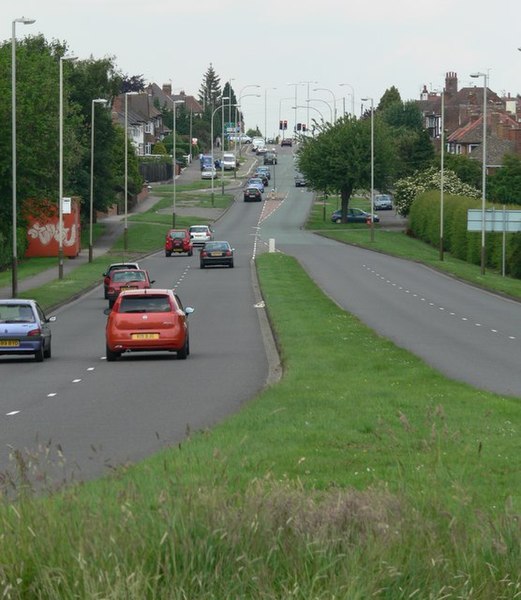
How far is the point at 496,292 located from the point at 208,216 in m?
66.1

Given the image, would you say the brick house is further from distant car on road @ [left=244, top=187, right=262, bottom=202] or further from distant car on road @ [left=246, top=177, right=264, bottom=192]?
distant car on road @ [left=244, top=187, right=262, bottom=202]

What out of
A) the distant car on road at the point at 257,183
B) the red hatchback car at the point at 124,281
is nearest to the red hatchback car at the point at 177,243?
the red hatchback car at the point at 124,281

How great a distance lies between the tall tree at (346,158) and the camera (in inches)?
4700

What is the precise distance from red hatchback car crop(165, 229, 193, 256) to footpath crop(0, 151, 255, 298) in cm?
406

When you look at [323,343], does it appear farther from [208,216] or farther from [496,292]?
[208,216]

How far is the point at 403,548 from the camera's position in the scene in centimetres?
820

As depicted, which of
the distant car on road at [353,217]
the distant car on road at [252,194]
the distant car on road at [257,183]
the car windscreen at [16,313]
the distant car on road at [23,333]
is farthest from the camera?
the distant car on road at [257,183]

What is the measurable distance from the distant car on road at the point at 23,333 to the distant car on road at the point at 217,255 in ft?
140

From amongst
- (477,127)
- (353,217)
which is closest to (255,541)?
(353,217)

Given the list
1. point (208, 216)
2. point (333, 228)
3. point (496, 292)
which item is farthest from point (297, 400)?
point (208, 216)

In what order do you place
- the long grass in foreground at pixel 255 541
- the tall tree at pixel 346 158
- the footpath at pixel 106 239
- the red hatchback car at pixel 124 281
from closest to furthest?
the long grass in foreground at pixel 255 541, the red hatchback car at pixel 124 281, the footpath at pixel 106 239, the tall tree at pixel 346 158

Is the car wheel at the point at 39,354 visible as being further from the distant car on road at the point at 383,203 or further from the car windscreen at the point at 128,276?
the distant car on road at the point at 383,203

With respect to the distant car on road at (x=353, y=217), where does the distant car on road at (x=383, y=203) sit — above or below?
above

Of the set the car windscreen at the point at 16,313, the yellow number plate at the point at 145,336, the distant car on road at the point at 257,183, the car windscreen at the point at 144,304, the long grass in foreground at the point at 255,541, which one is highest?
the distant car on road at the point at 257,183
